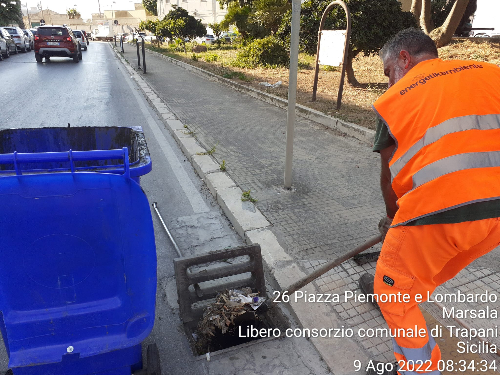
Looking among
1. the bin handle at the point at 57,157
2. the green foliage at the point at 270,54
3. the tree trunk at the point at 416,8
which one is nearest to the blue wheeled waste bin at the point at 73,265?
the bin handle at the point at 57,157

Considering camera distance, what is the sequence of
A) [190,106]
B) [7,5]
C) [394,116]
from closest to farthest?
[394,116] < [190,106] < [7,5]

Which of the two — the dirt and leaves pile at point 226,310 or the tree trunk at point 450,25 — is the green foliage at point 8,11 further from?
the dirt and leaves pile at point 226,310

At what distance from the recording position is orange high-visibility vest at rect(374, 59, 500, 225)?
1.67m

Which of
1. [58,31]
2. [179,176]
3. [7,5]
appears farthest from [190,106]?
[7,5]

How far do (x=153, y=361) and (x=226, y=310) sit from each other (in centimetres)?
55

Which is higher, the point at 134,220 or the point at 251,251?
the point at 134,220

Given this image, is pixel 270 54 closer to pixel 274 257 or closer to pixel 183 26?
pixel 274 257

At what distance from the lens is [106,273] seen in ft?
5.82

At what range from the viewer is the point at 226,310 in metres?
2.51

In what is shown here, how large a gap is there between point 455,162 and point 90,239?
1627 mm

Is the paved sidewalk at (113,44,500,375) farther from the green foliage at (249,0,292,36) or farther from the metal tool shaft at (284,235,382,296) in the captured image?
the green foliage at (249,0,292,36)

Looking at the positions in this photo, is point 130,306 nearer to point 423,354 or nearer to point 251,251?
point 251,251

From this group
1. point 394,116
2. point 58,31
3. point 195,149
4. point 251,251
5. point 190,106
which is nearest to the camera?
point 394,116

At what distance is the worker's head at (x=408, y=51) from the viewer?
2.01 metres
